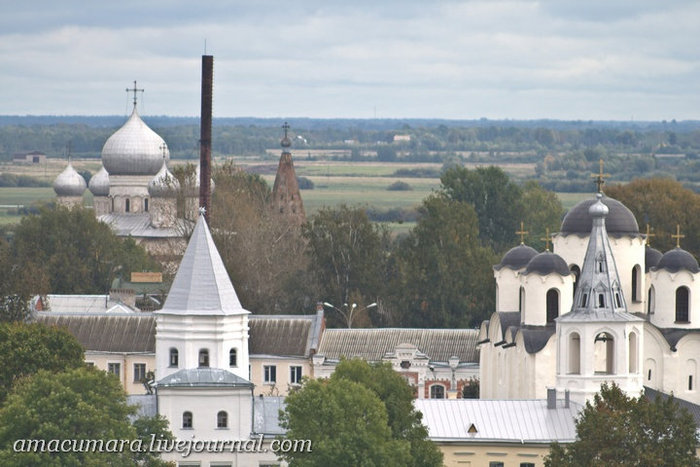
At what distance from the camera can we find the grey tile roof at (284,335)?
79.0m

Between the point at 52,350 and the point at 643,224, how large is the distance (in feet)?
110

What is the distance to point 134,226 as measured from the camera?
11981 cm

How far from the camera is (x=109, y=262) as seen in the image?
105 m

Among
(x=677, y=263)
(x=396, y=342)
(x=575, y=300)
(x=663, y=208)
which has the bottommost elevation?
(x=396, y=342)

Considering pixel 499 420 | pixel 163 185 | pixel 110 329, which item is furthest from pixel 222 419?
pixel 163 185

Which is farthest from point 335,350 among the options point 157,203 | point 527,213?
point 527,213

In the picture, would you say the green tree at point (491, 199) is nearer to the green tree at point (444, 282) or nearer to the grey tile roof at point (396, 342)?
the green tree at point (444, 282)

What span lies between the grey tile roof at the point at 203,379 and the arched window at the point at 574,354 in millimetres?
8850

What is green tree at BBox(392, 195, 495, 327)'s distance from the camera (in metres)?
89.9

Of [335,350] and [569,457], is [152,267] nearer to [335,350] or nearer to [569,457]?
[335,350]

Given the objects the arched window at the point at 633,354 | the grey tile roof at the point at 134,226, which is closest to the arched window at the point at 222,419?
the arched window at the point at 633,354

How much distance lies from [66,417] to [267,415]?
283 inches

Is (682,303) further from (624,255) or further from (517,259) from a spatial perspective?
(517,259)

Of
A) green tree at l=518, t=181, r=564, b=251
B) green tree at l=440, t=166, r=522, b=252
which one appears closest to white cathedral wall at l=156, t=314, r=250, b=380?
green tree at l=518, t=181, r=564, b=251
